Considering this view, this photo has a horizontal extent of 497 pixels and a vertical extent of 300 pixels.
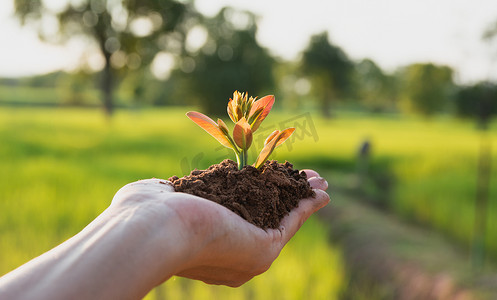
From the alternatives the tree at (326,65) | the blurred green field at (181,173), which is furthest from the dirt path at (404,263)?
the tree at (326,65)

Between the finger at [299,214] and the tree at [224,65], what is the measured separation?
18.4 meters

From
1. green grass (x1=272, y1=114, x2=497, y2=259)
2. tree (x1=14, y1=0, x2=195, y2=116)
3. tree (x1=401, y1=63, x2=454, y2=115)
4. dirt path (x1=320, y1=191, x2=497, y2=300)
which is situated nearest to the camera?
dirt path (x1=320, y1=191, x2=497, y2=300)

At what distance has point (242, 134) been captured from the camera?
4.63ft

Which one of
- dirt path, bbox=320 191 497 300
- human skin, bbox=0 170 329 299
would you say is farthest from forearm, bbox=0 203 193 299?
dirt path, bbox=320 191 497 300

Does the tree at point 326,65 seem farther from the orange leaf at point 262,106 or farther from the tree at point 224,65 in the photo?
the orange leaf at point 262,106

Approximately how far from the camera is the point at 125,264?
3.18 ft

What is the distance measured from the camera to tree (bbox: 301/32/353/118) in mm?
32156

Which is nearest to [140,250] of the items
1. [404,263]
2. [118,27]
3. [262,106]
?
[262,106]

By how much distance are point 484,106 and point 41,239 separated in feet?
20.4

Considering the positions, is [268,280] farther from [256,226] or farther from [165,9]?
[165,9]

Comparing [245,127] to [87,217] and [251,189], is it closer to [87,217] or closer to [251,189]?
[251,189]

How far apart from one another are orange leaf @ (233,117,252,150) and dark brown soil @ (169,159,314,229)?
11 centimetres

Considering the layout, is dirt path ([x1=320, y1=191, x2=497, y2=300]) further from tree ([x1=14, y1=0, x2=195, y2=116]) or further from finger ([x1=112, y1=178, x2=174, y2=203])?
tree ([x1=14, y1=0, x2=195, y2=116])

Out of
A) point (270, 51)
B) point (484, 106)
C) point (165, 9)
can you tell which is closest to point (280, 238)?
point (484, 106)
